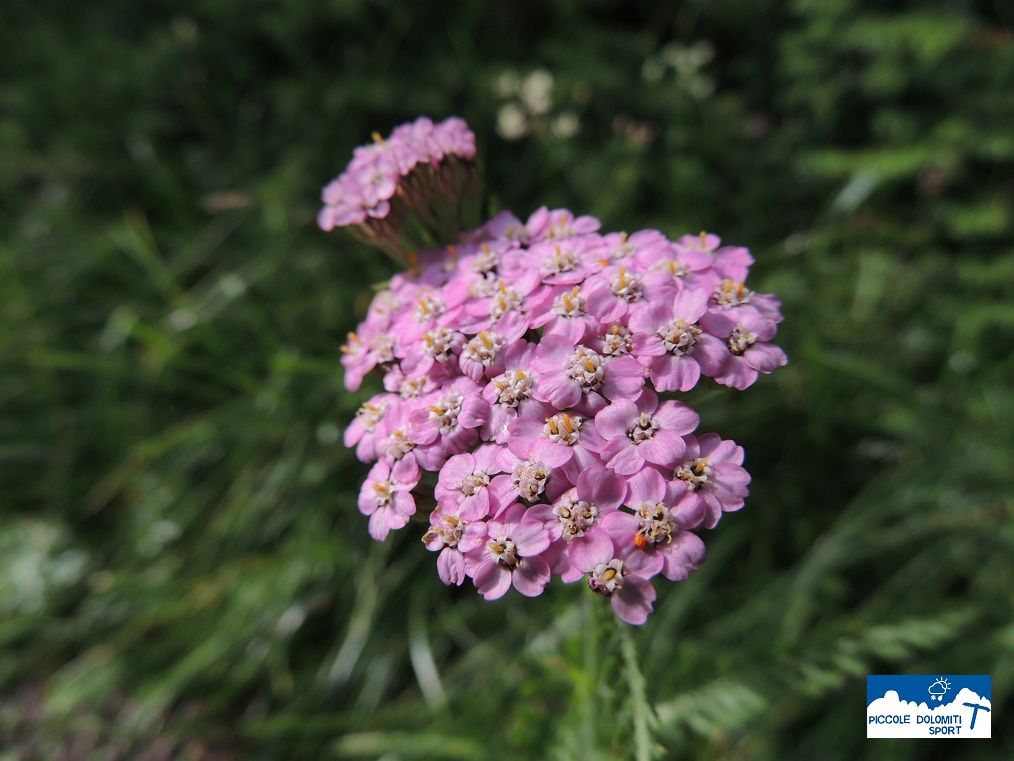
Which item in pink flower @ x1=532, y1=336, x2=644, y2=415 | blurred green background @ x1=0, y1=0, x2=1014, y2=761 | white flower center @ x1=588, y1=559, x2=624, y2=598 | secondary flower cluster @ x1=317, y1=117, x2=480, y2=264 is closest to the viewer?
white flower center @ x1=588, y1=559, x2=624, y2=598

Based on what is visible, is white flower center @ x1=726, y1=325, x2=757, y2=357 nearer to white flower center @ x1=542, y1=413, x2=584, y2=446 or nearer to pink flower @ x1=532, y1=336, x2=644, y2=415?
pink flower @ x1=532, y1=336, x2=644, y2=415

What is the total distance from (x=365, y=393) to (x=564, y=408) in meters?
0.99

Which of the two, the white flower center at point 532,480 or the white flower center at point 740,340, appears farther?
the white flower center at point 740,340

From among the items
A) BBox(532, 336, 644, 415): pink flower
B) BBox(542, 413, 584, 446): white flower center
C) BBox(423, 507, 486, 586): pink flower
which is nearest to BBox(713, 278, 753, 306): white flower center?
BBox(532, 336, 644, 415): pink flower

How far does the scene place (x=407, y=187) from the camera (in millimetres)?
1562

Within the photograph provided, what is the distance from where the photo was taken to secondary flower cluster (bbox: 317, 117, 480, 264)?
1552mm

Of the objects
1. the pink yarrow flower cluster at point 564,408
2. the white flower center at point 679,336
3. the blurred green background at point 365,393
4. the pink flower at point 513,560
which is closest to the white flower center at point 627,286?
the pink yarrow flower cluster at point 564,408

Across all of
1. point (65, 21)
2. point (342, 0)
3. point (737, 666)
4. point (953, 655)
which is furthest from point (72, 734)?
point (65, 21)

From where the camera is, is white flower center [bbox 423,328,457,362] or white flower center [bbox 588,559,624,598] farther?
white flower center [bbox 423,328,457,362]

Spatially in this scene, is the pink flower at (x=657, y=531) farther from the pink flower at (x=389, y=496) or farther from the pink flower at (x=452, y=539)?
the pink flower at (x=389, y=496)

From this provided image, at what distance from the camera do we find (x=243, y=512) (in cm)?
277

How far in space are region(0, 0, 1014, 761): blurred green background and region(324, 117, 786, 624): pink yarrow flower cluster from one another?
63 centimetres

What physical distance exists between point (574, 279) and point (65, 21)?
4309mm

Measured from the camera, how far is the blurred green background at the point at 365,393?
2330 mm
